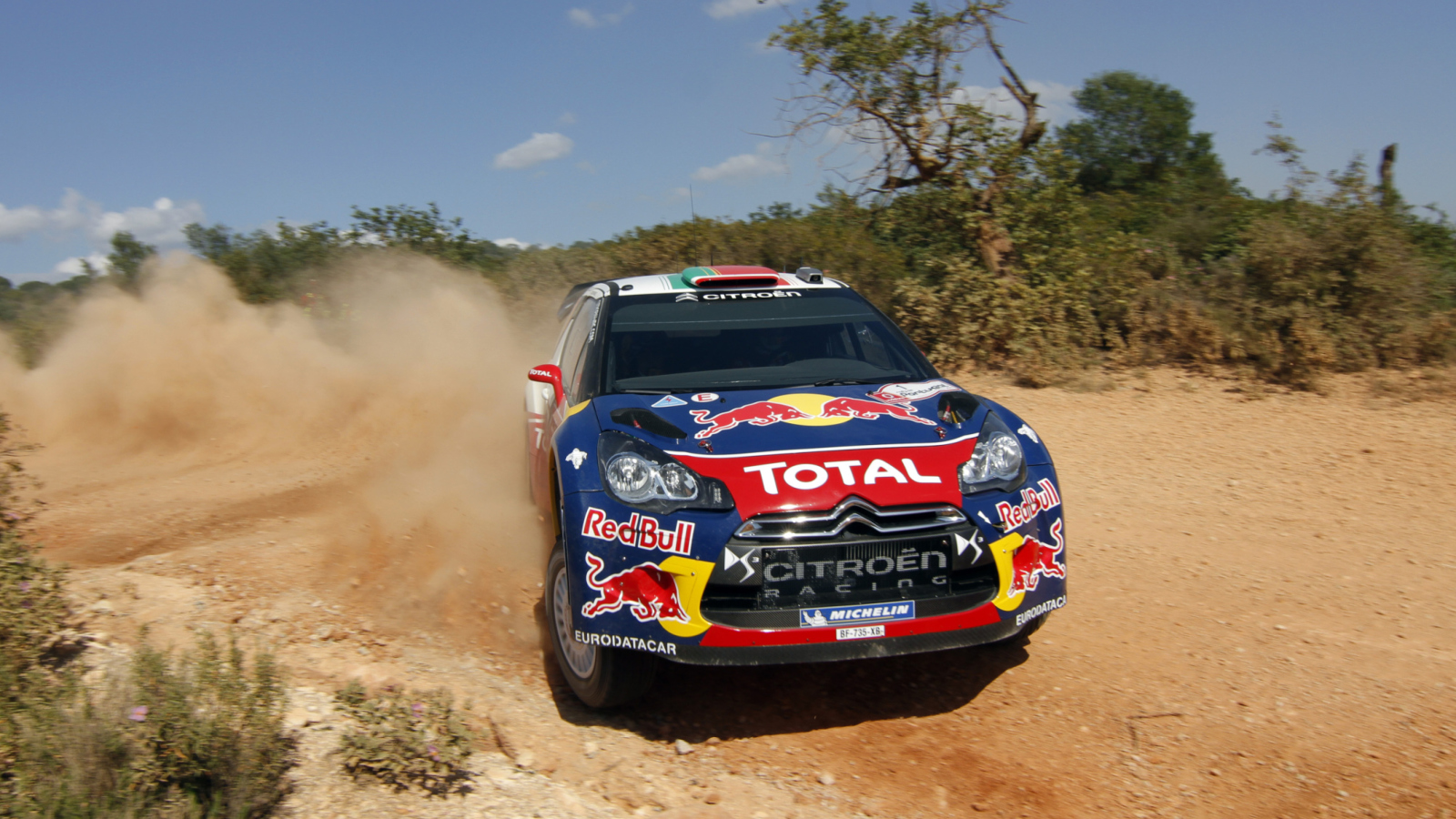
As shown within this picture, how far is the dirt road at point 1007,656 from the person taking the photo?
3375 mm

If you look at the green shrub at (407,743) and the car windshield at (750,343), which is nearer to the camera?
the green shrub at (407,743)

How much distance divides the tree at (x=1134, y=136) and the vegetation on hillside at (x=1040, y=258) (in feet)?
42.7

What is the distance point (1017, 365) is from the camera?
35.5ft

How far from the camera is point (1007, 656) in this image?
→ 4441 mm

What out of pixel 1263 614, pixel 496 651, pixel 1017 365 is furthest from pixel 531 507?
pixel 1017 365

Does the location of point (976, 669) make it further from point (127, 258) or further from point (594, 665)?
point (127, 258)

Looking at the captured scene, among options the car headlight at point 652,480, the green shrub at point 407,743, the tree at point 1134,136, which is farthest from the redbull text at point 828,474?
the tree at point 1134,136

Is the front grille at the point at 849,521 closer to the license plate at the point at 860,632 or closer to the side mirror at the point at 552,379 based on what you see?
the license plate at the point at 860,632

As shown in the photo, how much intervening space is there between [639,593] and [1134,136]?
106 ft

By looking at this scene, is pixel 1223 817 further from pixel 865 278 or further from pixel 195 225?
pixel 195 225

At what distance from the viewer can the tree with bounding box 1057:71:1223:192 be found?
1159 inches

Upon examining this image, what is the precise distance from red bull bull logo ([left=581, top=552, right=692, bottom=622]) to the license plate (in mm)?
526

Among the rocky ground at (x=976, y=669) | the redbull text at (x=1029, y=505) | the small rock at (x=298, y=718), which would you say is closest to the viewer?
the rocky ground at (x=976, y=669)

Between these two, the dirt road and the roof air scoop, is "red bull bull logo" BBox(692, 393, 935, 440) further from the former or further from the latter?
the roof air scoop
